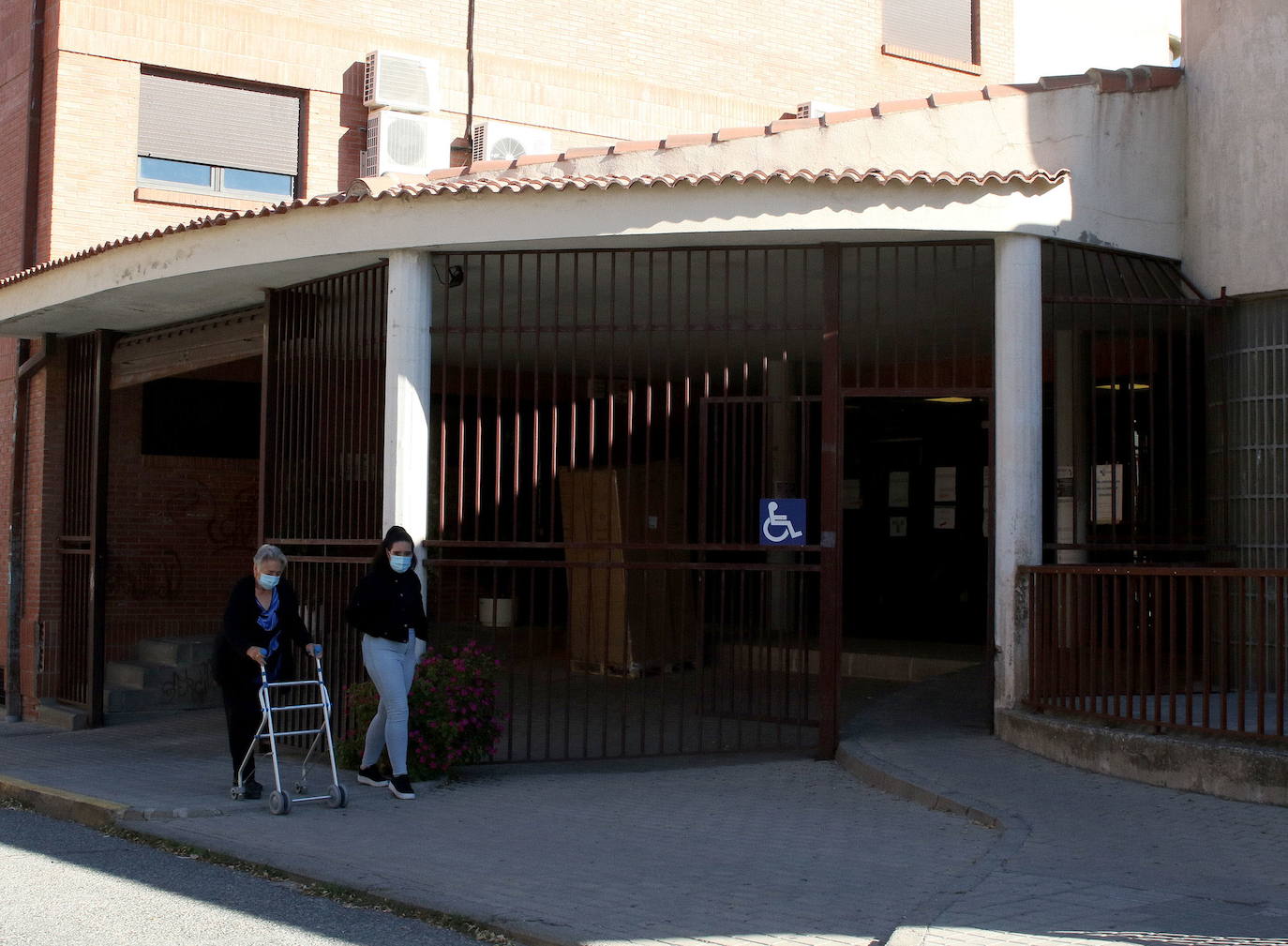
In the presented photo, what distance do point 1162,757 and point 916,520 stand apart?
889 centimetres

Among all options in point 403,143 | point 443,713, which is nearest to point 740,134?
point 443,713

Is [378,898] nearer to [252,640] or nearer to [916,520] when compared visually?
[252,640]

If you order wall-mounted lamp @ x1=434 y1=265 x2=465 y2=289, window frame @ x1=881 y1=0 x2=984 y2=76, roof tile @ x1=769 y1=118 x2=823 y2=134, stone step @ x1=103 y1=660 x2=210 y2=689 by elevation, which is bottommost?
stone step @ x1=103 y1=660 x2=210 y2=689

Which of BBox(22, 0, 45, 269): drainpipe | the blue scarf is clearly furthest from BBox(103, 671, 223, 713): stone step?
the blue scarf

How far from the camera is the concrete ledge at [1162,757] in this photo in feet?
24.8

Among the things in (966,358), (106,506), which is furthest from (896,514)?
(106,506)

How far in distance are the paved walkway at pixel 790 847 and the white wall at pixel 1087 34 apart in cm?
1372

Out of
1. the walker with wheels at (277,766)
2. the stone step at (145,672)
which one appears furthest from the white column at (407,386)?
the stone step at (145,672)

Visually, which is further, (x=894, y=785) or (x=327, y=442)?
(x=327, y=442)

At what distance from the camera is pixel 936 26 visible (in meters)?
19.6

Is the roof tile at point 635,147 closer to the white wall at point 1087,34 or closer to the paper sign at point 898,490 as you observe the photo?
the paper sign at point 898,490

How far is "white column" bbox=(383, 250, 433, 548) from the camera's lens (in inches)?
391

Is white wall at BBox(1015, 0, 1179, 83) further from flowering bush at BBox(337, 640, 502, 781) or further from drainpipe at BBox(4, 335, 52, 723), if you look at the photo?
flowering bush at BBox(337, 640, 502, 781)

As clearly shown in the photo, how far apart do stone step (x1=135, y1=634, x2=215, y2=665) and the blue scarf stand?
552 centimetres
